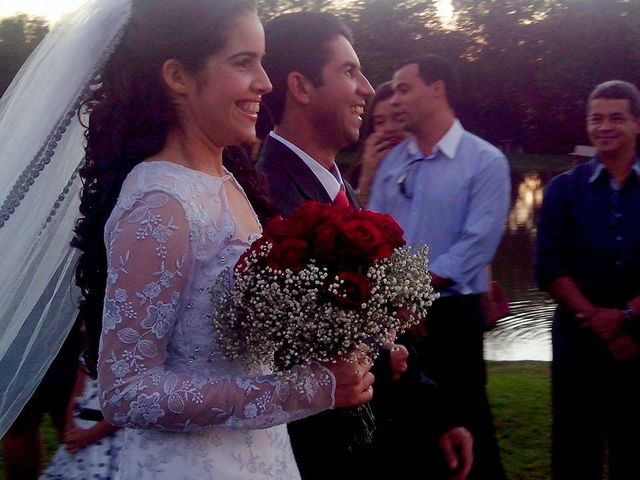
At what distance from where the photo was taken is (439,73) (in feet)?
17.6

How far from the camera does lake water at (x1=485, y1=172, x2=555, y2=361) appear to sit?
378 inches

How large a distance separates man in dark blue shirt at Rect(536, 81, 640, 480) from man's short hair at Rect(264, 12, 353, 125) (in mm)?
2157

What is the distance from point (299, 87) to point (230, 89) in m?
0.97

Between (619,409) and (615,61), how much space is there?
3471 cm

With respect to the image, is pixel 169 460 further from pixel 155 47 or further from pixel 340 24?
pixel 340 24

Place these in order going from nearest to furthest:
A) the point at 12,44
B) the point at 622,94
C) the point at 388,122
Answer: the point at 622,94 → the point at 388,122 → the point at 12,44

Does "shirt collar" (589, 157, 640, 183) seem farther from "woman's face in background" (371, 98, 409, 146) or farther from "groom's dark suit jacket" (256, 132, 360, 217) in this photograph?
"groom's dark suit jacket" (256, 132, 360, 217)

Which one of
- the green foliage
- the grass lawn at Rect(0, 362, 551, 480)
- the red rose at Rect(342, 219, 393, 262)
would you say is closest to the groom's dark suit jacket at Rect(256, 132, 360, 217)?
the red rose at Rect(342, 219, 393, 262)

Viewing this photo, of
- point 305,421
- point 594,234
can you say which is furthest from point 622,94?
point 305,421

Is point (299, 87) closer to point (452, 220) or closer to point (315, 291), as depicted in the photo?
point (315, 291)

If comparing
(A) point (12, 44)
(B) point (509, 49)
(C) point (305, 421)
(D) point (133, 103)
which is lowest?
(B) point (509, 49)

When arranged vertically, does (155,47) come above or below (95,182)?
above

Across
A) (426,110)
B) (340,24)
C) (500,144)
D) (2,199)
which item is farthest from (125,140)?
(500,144)

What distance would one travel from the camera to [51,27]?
2.83 meters
